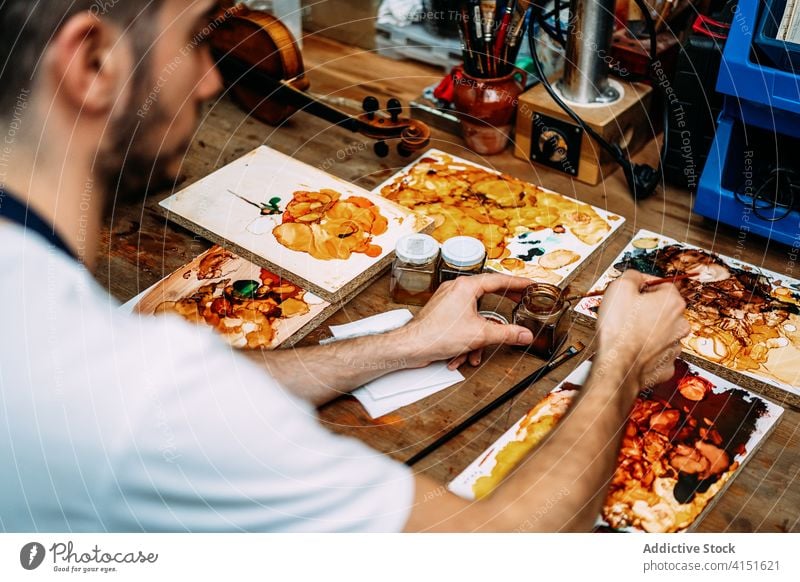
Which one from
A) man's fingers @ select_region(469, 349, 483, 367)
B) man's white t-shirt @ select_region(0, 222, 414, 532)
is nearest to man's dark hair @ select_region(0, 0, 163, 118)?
man's white t-shirt @ select_region(0, 222, 414, 532)

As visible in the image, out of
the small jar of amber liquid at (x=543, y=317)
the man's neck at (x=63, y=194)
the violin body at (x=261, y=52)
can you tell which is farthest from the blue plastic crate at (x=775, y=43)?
the man's neck at (x=63, y=194)

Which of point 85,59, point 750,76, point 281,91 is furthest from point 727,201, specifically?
point 85,59

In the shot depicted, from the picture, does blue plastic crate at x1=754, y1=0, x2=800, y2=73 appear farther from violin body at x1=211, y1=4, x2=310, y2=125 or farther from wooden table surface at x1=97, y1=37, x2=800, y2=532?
violin body at x1=211, y1=4, x2=310, y2=125

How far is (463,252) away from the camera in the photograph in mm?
1420

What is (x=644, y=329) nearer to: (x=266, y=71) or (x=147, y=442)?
(x=147, y=442)

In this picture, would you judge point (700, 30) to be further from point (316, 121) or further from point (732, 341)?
point (316, 121)

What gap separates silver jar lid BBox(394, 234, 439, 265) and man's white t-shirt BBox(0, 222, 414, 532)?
1.12 feet

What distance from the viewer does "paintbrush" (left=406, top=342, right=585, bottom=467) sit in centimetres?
119

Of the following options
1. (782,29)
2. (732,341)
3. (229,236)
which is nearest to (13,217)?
(229,236)

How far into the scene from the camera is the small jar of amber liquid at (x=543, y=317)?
132cm

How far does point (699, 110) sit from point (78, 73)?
1.25m

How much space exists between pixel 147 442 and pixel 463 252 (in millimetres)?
652

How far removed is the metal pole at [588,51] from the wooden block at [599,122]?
4 centimetres

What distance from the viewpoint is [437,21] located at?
7.77 feet
